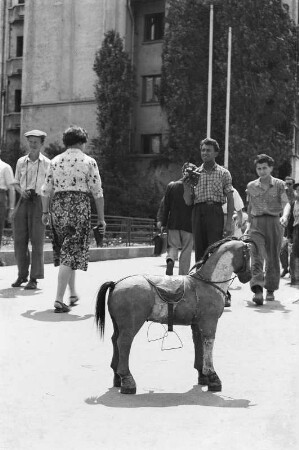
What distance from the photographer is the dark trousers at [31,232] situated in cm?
987

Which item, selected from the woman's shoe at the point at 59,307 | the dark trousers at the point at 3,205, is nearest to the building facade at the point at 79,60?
the dark trousers at the point at 3,205

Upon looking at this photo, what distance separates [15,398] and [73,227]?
357 cm

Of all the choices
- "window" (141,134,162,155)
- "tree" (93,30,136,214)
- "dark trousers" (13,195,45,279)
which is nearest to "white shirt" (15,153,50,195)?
"dark trousers" (13,195,45,279)

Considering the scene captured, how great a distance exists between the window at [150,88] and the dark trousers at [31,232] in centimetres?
2817

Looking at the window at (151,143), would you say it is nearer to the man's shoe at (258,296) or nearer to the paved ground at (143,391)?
the man's shoe at (258,296)

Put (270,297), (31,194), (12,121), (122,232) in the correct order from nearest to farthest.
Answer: (31,194) → (270,297) → (122,232) → (12,121)

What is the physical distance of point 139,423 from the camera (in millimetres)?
4012

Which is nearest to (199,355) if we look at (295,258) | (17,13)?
(295,258)

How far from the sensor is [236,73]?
34.3 meters

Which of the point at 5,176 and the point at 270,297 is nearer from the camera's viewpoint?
the point at 270,297

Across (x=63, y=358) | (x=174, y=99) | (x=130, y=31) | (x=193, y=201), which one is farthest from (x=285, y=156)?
(x=63, y=358)

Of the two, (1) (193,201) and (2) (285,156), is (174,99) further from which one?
A: (1) (193,201)

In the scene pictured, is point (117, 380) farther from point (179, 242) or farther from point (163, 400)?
point (179, 242)

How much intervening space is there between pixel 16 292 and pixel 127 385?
5137 millimetres
